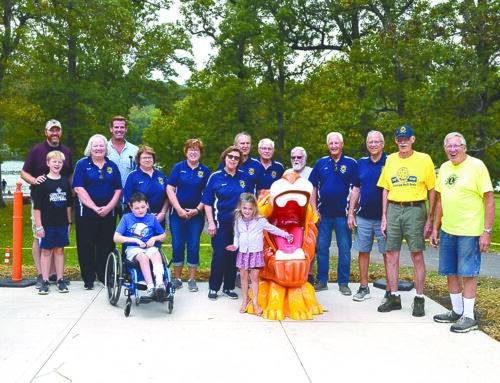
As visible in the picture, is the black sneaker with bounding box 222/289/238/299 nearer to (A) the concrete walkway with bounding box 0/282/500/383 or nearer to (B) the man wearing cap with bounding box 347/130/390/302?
(A) the concrete walkway with bounding box 0/282/500/383

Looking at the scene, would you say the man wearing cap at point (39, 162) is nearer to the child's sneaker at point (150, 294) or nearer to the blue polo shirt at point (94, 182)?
the blue polo shirt at point (94, 182)

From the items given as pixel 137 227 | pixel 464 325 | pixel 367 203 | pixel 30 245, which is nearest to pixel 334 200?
pixel 367 203

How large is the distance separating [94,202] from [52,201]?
48cm

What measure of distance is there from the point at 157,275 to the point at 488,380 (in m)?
3.16

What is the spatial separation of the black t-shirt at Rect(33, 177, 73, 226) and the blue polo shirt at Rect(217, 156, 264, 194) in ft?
6.43

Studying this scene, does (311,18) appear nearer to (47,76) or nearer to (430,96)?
(430,96)

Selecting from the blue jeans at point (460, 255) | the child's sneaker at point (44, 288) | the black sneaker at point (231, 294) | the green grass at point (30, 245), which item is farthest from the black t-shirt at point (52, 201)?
the blue jeans at point (460, 255)

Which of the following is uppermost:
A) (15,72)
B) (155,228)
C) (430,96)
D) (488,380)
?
(15,72)

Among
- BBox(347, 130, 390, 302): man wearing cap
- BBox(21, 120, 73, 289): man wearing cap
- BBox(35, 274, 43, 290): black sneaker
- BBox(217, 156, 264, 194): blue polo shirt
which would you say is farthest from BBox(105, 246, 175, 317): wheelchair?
BBox(347, 130, 390, 302): man wearing cap

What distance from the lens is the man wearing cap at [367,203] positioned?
5.79 metres

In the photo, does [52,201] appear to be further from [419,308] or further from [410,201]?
[419,308]

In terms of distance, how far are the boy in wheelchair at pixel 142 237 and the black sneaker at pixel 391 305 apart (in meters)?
2.44

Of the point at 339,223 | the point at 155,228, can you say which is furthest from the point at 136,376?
the point at 339,223

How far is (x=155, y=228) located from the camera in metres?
5.51
